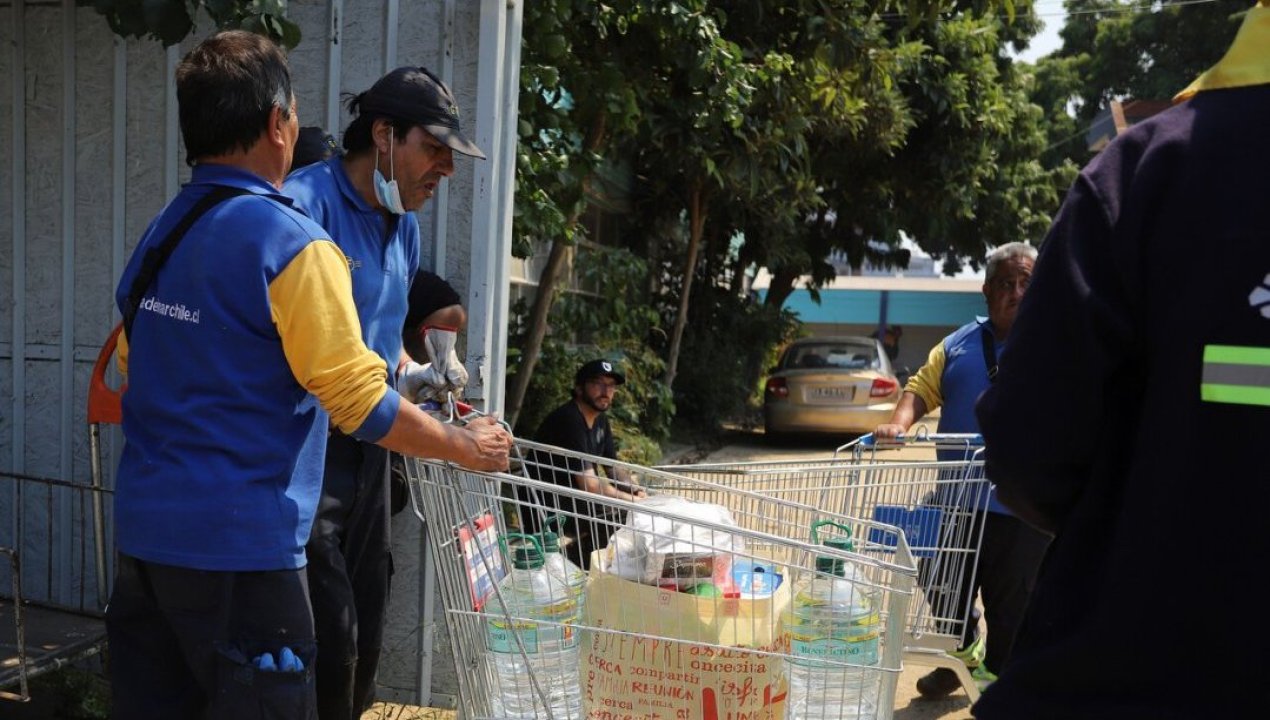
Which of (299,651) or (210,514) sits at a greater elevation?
(210,514)

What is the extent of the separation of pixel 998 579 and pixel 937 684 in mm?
870

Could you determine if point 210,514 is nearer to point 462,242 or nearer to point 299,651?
point 299,651

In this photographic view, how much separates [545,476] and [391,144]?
2113 mm

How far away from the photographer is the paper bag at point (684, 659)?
2.96 metres

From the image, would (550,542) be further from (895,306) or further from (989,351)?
(895,306)

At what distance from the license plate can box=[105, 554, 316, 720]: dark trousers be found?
1311 centimetres

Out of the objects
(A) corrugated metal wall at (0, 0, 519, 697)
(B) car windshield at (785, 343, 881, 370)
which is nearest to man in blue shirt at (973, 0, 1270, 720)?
(A) corrugated metal wall at (0, 0, 519, 697)

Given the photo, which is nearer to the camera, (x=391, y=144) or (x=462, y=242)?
(x=391, y=144)

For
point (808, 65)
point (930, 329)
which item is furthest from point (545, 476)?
point (930, 329)

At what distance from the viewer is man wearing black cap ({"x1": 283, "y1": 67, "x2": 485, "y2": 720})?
3.19 meters

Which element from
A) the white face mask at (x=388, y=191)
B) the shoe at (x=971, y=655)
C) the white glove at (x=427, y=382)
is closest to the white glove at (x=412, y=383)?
the white glove at (x=427, y=382)

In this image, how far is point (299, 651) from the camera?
2.51m

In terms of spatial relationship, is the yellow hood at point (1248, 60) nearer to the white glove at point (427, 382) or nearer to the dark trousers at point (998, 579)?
the white glove at point (427, 382)

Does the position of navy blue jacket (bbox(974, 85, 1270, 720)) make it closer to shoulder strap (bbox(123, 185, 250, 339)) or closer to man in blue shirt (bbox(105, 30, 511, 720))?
man in blue shirt (bbox(105, 30, 511, 720))
